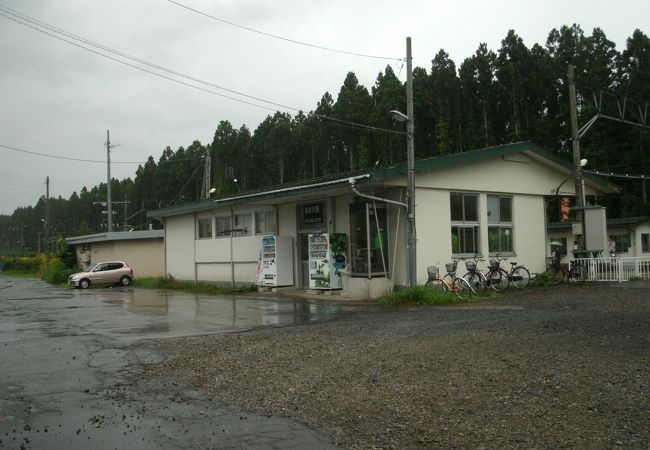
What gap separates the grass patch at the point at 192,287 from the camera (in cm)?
2309

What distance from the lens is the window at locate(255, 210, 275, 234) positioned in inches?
914

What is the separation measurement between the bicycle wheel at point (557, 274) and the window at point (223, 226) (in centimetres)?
1373

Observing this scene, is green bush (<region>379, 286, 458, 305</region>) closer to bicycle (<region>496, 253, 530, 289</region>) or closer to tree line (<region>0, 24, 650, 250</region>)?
bicycle (<region>496, 253, 530, 289</region>)

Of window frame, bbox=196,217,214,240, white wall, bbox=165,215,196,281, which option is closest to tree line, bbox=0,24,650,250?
white wall, bbox=165,215,196,281

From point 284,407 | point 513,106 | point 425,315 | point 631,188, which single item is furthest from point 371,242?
point 631,188

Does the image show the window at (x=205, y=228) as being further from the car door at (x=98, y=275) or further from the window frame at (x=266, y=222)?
the car door at (x=98, y=275)

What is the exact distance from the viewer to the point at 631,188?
152 ft

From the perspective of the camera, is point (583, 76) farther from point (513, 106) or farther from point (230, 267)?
point (230, 267)

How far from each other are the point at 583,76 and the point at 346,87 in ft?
68.1

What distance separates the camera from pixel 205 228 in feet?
90.1

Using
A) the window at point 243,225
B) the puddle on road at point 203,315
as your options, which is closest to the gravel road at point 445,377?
the puddle on road at point 203,315

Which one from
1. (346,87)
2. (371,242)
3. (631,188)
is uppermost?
(346,87)

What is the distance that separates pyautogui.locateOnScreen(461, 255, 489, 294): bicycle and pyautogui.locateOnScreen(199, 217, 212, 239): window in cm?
1350

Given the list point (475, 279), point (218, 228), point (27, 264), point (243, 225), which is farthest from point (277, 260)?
point (27, 264)
